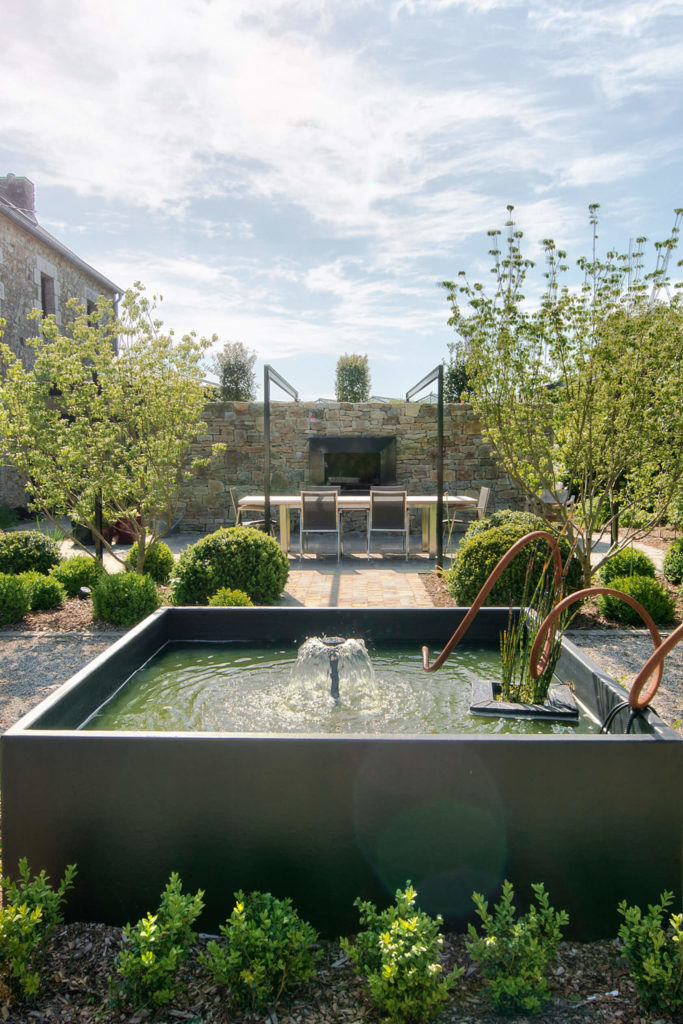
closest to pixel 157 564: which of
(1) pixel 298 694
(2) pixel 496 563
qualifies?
(2) pixel 496 563

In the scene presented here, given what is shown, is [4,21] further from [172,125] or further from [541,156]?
[541,156]

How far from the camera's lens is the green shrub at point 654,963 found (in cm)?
174

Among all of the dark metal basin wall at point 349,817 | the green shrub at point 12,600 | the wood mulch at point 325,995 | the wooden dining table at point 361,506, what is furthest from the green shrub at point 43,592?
the wood mulch at point 325,995

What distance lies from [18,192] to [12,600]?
14776 millimetres

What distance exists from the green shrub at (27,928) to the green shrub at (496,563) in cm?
414

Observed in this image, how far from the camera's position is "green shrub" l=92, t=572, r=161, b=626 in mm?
5895

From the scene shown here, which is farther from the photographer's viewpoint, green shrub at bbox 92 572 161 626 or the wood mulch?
green shrub at bbox 92 572 161 626

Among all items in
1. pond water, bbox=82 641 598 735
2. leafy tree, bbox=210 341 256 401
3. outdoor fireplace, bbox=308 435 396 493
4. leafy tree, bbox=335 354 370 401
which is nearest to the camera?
pond water, bbox=82 641 598 735

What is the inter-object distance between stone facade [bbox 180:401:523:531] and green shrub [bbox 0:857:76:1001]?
10120mm

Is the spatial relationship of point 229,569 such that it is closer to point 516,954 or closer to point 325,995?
point 325,995

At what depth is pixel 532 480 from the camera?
6422mm

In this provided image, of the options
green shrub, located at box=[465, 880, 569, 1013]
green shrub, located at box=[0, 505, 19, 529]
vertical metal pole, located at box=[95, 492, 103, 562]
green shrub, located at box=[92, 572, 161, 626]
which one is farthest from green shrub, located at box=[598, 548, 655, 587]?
green shrub, located at box=[0, 505, 19, 529]

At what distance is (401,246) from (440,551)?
348cm

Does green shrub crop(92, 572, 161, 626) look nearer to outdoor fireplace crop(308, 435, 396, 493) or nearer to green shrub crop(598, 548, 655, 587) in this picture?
green shrub crop(598, 548, 655, 587)
